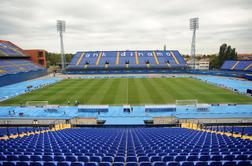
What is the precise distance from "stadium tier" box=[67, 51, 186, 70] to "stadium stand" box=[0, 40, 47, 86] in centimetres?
1741

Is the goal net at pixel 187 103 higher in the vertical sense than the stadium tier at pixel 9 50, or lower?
lower

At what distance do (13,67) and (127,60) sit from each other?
147ft

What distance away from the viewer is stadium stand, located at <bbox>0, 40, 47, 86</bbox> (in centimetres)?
4881

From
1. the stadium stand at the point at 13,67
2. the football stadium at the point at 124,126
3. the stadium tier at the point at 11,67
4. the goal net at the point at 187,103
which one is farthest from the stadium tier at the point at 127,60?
the goal net at the point at 187,103

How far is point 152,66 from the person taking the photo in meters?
74.9

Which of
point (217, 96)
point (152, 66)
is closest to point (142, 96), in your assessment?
point (217, 96)

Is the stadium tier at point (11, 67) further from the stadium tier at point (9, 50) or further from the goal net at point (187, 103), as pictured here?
the goal net at point (187, 103)

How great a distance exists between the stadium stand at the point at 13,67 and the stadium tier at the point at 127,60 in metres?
17.4

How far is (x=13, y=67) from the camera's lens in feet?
184

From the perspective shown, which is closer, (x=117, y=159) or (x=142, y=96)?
(x=117, y=159)

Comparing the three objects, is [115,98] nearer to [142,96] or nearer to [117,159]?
[142,96]

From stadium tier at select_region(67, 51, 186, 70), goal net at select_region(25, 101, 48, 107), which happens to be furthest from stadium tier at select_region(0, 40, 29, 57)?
goal net at select_region(25, 101, 48, 107)

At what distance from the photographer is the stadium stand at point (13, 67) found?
160 feet

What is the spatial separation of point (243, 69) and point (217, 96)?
3804 centimetres
